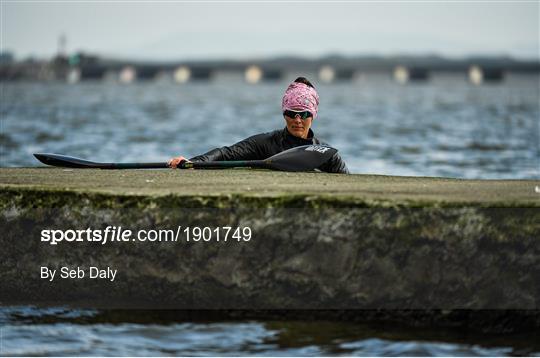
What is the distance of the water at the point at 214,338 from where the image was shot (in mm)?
6707

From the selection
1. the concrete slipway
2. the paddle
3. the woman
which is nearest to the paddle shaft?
the paddle

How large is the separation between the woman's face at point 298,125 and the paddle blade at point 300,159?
33cm

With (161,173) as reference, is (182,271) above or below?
below

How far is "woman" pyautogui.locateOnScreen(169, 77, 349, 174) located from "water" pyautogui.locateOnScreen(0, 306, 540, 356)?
2.38 m

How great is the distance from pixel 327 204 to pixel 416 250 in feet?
2.11

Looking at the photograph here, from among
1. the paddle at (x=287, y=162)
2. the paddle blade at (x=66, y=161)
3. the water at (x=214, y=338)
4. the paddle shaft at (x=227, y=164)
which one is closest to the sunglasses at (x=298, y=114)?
the paddle at (x=287, y=162)

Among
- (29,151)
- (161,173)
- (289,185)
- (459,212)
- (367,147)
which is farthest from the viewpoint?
(367,147)

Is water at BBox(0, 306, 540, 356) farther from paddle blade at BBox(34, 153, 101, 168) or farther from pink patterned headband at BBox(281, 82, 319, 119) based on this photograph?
pink patterned headband at BBox(281, 82, 319, 119)

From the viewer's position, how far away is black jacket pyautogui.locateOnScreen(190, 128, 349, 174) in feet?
31.2

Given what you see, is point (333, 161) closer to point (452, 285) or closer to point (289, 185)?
point (289, 185)

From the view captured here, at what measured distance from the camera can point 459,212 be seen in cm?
699

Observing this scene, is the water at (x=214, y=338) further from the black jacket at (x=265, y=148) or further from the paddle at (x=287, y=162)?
the black jacket at (x=265, y=148)

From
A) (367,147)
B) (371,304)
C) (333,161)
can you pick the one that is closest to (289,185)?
(371,304)
